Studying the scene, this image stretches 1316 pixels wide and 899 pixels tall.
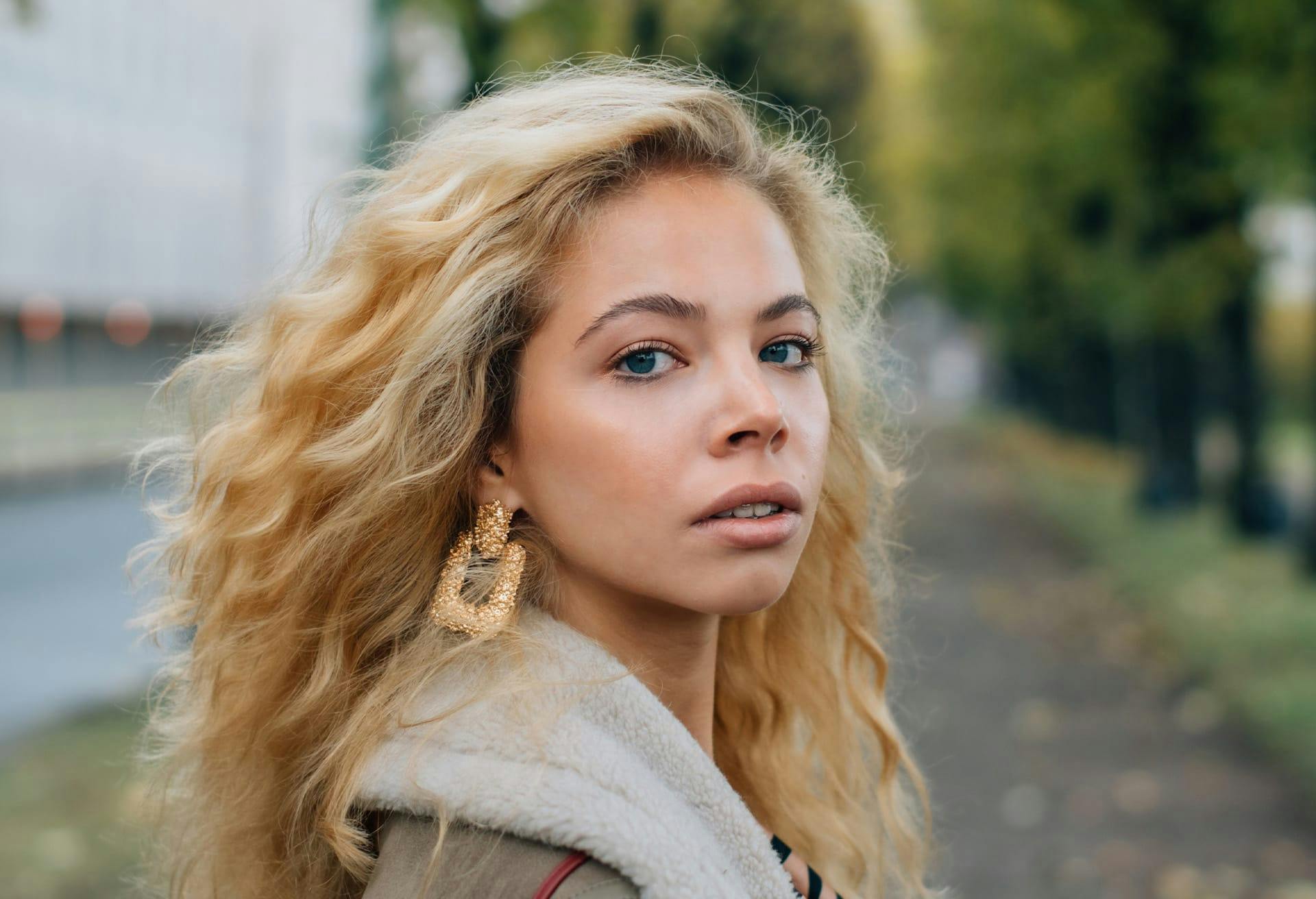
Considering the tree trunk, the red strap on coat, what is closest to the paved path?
the red strap on coat

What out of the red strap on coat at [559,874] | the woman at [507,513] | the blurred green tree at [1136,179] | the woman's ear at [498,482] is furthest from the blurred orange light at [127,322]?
the red strap on coat at [559,874]

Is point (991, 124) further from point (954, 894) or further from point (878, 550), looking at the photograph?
point (878, 550)

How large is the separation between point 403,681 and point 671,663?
44cm

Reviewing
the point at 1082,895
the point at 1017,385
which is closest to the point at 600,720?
the point at 1082,895

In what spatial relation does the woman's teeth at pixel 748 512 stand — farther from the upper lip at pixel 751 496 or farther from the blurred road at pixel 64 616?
the blurred road at pixel 64 616

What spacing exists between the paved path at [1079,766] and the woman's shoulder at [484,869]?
1.73 metres

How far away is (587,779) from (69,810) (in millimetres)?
5816

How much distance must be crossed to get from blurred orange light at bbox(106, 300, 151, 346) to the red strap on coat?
26.3 metres

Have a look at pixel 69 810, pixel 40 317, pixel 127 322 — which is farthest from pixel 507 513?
pixel 127 322

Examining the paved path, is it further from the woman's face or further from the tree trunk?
the tree trunk

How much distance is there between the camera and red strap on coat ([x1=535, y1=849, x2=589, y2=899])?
1521 millimetres

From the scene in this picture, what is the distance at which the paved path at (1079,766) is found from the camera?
5.87m

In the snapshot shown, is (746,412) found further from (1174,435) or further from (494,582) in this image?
(1174,435)

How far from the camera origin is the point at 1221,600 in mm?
10867
